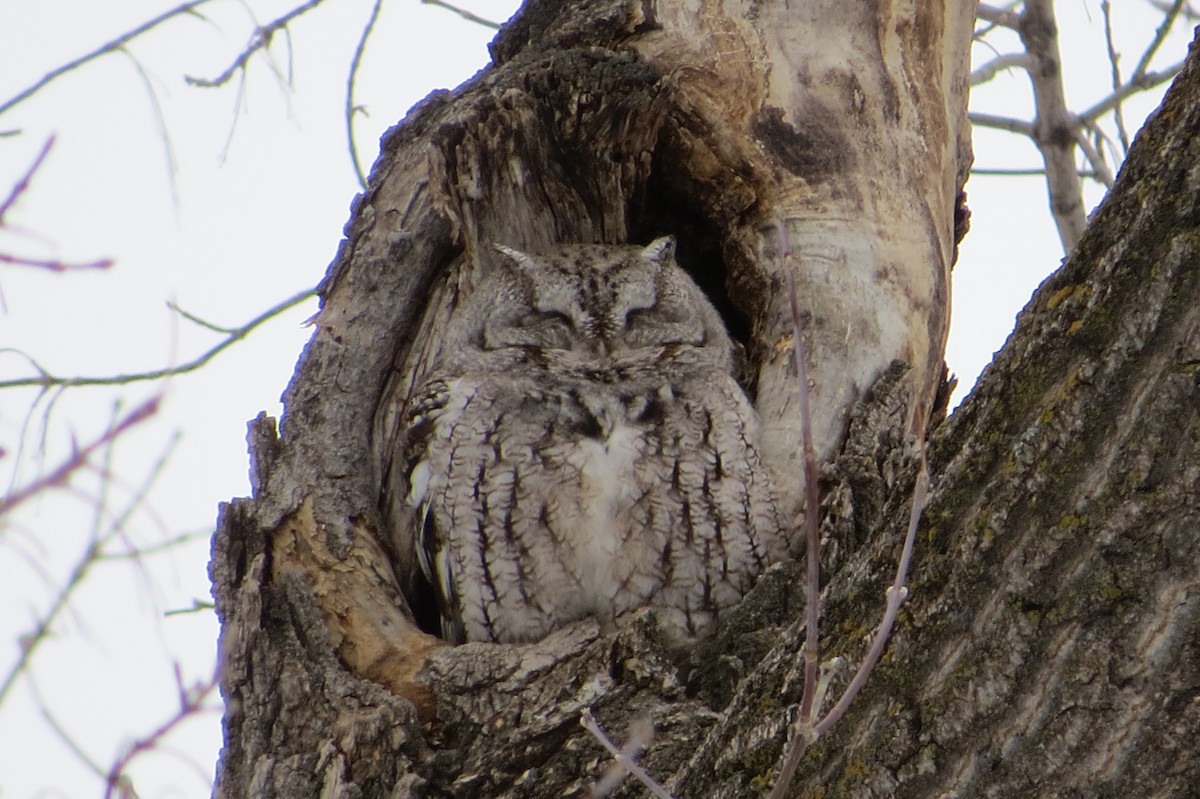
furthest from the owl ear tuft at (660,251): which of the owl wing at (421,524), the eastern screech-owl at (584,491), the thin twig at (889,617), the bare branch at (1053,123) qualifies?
the thin twig at (889,617)

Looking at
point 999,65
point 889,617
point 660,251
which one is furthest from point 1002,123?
point 889,617

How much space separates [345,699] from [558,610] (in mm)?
675

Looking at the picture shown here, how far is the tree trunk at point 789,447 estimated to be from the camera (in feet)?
4.58

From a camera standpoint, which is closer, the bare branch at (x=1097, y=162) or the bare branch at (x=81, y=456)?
the bare branch at (x=81, y=456)

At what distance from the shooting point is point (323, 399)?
9.91 feet

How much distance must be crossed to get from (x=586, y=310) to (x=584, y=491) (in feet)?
2.11

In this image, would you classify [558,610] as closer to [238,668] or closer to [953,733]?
[238,668]

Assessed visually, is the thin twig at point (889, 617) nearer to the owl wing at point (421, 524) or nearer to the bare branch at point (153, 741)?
the bare branch at point (153, 741)

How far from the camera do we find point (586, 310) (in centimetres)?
337

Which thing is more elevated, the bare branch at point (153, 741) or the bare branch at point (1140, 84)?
the bare branch at point (1140, 84)

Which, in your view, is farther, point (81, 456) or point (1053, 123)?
point (1053, 123)

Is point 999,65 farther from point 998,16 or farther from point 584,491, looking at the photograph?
point 584,491

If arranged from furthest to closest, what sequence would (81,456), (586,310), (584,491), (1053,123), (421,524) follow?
(1053,123)
(586,310)
(421,524)
(584,491)
(81,456)

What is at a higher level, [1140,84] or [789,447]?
[1140,84]
